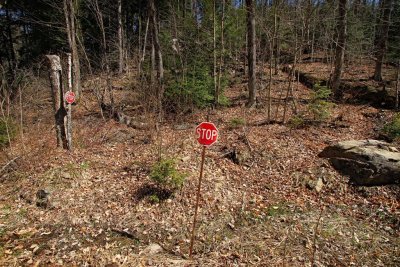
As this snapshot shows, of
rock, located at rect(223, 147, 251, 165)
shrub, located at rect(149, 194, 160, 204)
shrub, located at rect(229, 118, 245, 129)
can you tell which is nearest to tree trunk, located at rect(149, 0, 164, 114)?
shrub, located at rect(229, 118, 245, 129)

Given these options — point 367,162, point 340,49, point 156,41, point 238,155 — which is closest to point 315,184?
point 367,162

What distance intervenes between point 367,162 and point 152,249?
211 inches

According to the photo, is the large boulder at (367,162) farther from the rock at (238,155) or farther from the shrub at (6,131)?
the shrub at (6,131)

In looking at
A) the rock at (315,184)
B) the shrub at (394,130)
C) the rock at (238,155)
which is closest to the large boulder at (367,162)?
the rock at (315,184)

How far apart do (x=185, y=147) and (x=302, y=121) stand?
4131 millimetres

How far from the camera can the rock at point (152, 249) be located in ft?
14.7

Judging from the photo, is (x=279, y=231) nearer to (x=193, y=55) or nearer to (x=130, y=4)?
(x=193, y=55)

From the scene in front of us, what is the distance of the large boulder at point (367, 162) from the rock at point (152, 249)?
4860mm

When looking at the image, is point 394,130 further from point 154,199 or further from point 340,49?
point 154,199

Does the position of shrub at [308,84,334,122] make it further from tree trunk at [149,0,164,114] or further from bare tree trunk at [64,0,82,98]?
bare tree trunk at [64,0,82,98]

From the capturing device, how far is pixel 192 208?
5590 millimetres

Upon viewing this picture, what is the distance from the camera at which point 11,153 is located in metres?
7.36

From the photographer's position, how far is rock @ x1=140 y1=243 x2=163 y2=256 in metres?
4.49

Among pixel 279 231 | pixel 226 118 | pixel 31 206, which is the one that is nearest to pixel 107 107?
pixel 226 118
